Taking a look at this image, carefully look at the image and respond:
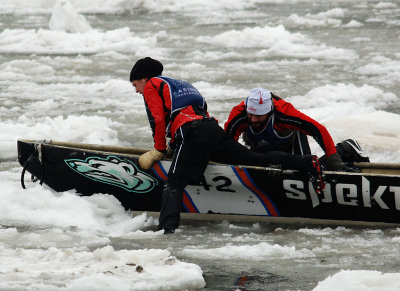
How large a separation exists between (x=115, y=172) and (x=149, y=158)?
0.39 metres

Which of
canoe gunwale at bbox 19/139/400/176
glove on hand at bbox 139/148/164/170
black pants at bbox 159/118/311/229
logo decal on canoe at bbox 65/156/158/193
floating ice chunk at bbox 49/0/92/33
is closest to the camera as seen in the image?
black pants at bbox 159/118/311/229

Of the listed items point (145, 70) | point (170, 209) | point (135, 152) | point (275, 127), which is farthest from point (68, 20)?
point (170, 209)

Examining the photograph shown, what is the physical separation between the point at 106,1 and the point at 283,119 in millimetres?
23880

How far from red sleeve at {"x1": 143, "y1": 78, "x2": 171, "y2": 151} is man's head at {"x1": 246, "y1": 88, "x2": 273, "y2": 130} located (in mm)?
705

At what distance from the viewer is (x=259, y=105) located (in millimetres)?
6336

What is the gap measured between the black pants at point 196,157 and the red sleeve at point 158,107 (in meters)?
0.14

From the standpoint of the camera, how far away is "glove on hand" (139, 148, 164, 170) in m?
6.61

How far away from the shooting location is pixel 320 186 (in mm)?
6305

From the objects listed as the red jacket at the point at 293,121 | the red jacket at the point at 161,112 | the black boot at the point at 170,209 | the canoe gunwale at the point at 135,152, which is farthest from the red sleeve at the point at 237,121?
the canoe gunwale at the point at 135,152

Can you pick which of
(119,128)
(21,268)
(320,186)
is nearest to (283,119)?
(320,186)

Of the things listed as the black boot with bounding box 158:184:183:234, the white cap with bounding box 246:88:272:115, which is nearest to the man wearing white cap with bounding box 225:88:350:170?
the white cap with bounding box 246:88:272:115

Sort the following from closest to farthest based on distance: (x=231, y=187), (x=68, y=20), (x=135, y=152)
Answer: (x=231, y=187) < (x=135, y=152) < (x=68, y=20)

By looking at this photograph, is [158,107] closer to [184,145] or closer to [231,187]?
[184,145]

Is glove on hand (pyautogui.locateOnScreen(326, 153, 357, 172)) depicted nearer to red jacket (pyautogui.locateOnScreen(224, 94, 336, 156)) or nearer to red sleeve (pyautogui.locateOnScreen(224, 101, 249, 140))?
red jacket (pyautogui.locateOnScreen(224, 94, 336, 156))
